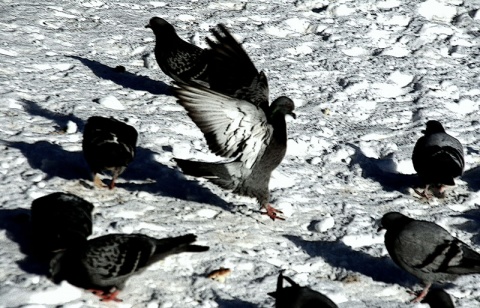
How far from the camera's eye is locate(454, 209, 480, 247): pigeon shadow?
6.20m

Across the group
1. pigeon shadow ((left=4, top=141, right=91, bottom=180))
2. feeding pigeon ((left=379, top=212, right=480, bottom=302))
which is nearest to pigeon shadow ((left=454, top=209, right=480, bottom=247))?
feeding pigeon ((left=379, top=212, right=480, bottom=302))

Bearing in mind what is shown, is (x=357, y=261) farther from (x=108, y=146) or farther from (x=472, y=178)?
(x=472, y=178)

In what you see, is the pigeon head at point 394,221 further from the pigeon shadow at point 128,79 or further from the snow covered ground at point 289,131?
the pigeon shadow at point 128,79

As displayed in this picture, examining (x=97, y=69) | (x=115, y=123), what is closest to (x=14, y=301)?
(x=115, y=123)

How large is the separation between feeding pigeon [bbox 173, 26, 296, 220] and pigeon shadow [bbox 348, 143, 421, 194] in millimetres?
1205

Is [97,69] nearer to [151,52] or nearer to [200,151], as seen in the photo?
[151,52]

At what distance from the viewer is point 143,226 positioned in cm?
569

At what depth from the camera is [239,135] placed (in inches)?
235

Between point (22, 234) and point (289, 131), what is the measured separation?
3.31m

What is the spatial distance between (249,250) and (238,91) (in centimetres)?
150

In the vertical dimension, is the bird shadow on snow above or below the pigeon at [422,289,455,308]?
below

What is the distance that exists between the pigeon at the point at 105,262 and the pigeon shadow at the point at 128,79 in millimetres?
3839

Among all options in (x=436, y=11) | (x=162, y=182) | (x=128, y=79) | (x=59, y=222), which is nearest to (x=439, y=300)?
(x=59, y=222)

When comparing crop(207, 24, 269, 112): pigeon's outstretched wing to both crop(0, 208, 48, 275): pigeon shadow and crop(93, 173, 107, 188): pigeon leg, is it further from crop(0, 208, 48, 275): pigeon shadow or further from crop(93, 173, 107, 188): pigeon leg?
crop(0, 208, 48, 275): pigeon shadow
